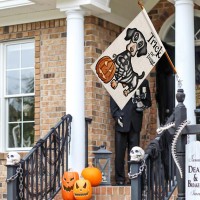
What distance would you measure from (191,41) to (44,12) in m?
3.01

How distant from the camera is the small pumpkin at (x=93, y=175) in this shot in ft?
34.6

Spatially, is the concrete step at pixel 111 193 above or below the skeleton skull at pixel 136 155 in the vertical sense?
below

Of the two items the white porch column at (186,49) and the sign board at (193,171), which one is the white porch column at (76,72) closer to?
the white porch column at (186,49)

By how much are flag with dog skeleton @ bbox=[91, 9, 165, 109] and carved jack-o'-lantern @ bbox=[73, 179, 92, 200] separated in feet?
4.24

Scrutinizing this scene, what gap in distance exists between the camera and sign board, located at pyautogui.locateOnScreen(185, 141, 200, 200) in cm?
723

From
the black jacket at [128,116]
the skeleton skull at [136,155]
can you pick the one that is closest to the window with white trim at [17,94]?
the black jacket at [128,116]

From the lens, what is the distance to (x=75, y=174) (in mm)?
10625

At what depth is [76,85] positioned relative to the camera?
11.1m

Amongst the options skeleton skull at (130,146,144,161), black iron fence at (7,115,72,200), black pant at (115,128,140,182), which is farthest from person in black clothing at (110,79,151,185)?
skeleton skull at (130,146,144,161)

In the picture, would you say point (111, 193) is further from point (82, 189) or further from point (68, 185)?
point (68, 185)

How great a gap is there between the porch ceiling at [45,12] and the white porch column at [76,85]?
69 cm

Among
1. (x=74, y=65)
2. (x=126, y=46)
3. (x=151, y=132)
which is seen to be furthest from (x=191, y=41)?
(x=151, y=132)

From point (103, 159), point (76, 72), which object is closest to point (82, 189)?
point (103, 159)

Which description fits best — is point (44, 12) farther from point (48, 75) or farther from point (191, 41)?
point (191, 41)
